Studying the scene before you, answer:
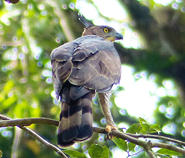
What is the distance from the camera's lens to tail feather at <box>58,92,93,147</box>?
246cm

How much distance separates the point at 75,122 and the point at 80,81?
427 millimetres

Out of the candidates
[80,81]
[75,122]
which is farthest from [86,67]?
[75,122]

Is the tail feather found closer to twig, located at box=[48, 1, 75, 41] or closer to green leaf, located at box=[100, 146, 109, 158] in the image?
green leaf, located at box=[100, 146, 109, 158]

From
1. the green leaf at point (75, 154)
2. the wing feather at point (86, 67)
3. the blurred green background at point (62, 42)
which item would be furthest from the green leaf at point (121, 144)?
the blurred green background at point (62, 42)

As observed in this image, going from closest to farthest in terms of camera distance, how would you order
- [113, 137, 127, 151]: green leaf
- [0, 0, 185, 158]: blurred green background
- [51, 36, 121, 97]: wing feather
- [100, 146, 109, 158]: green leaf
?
[100, 146, 109, 158]: green leaf → [113, 137, 127, 151]: green leaf → [51, 36, 121, 97]: wing feather → [0, 0, 185, 158]: blurred green background

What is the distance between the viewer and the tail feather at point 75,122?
2457 mm

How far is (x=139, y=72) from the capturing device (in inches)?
265

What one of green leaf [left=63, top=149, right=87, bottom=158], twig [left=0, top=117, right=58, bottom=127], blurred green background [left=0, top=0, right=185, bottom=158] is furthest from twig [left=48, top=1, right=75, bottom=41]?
green leaf [left=63, top=149, right=87, bottom=158]

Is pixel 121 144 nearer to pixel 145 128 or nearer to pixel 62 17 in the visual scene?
pixel 145 128

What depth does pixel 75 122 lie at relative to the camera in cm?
254

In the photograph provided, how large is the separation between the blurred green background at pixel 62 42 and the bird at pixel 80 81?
276 cm

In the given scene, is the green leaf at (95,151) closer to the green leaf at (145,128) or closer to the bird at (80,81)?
the bird at (80,81)

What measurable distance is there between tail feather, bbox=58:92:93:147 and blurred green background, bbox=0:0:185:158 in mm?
3334

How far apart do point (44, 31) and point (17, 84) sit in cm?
140
